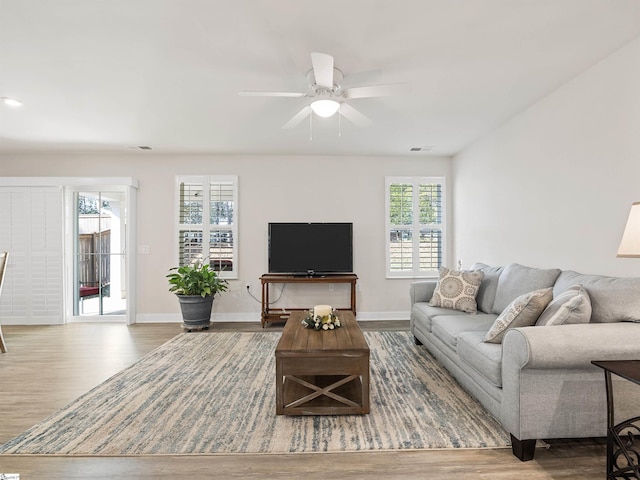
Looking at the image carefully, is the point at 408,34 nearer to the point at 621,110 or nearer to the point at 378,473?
the point at 621,110

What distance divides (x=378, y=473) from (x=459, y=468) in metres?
0.44

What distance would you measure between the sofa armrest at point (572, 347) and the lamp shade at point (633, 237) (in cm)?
45

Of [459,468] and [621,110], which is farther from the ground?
[621,110]

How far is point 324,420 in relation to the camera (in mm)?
2248

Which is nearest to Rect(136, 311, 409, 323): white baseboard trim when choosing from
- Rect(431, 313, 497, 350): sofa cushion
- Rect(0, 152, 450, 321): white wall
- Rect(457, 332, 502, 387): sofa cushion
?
Rect(0, 152, 450, 321): white wall

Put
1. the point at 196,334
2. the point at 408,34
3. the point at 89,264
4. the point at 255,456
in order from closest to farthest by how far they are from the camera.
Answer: the point at 255,456
the point at 408,34
the point at 196,334
the point at 89,264

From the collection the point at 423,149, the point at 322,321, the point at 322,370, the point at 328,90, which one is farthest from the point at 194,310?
the point at 423,149

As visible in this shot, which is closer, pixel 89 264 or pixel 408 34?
pixel 408 34

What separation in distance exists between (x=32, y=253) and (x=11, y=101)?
2.73m

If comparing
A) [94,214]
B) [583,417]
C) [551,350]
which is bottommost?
[583,417]

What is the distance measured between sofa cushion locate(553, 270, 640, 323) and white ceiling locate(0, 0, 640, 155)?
164cm

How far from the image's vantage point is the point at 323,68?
2.20 meters

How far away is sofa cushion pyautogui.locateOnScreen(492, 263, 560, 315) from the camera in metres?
2.78

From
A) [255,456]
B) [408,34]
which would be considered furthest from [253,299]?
[408,34]
